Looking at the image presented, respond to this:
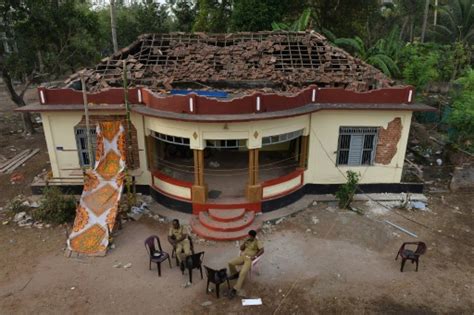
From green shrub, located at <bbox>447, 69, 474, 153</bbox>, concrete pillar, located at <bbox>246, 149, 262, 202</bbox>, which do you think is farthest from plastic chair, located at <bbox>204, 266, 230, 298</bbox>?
green shrub, located at <bbox>447, 69, 474, 153</bbox>

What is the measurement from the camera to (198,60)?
543 inches

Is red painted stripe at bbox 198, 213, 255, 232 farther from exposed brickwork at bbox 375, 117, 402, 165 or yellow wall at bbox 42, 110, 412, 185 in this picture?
exposed brickwork at bbox 375, 117, 402, 165

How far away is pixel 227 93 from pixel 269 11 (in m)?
12.5

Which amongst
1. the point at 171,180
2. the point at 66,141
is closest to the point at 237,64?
the point at 171,180

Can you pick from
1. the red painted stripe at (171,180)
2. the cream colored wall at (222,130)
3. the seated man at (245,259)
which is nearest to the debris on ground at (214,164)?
the red painted stripe at (171,180)

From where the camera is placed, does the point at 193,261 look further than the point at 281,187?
No

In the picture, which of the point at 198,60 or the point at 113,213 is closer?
the point at 113,213

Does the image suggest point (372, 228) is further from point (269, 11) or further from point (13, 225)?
point (269, 11)

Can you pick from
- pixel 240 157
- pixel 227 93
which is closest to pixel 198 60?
pixel 227 93

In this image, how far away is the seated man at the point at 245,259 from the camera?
7922 mm

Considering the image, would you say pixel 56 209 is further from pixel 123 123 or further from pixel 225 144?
pixel 225 144

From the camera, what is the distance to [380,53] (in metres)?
17.6

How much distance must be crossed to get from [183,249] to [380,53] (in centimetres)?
1468

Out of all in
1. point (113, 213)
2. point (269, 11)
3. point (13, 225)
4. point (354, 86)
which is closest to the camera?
point (113, 213)
